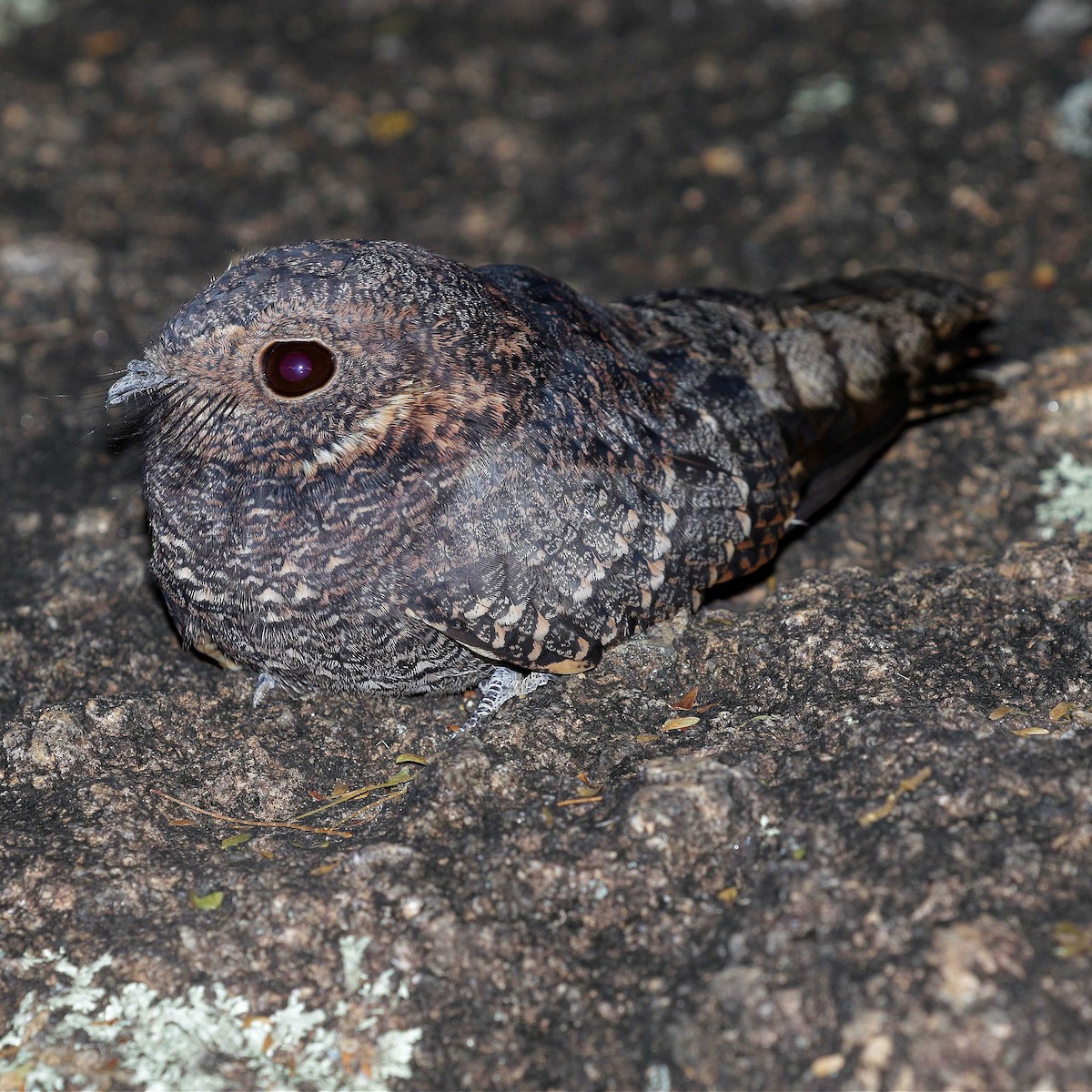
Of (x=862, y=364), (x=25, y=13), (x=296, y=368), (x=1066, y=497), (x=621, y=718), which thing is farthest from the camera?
(x=25, y=13)

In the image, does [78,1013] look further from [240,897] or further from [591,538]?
[591,538]

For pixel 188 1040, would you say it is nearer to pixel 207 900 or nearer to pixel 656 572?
pixel 207 900

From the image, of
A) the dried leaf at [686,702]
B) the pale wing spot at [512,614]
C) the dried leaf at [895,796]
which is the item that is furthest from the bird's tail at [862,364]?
the dried leaf at [895,796]

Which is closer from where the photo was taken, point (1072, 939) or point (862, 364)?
point (1072, 939)

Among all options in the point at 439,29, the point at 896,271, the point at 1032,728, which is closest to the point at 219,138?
the point at 439,29

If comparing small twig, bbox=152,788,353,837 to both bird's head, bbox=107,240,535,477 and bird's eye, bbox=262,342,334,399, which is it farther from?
bird's eye, bbox=262,342,334,399

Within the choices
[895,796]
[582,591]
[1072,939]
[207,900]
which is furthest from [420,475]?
[1072,939]
